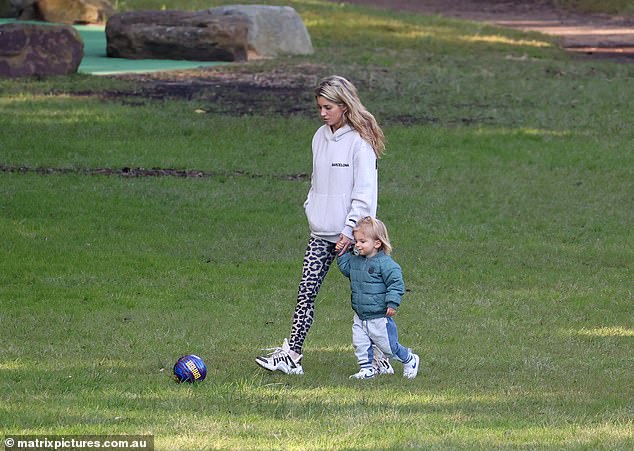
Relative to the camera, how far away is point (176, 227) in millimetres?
12562

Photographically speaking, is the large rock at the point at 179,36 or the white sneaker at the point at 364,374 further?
the large rock at the point at 179,36

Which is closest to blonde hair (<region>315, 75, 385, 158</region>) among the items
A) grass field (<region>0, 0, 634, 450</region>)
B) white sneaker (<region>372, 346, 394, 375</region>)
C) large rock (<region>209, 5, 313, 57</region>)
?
white sneaker (<region>372, 346, 394, 375</region>)

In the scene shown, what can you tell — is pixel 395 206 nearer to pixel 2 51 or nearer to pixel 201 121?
pixel 201 121

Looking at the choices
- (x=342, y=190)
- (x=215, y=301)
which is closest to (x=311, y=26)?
(x=215, y=301)

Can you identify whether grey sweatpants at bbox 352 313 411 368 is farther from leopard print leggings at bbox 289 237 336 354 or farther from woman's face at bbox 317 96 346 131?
woman's face at bbox 317 96 346 131

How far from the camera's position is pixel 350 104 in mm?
7434

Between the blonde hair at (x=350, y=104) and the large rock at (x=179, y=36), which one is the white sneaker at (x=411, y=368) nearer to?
the blonde hair at (x=350, y=104)

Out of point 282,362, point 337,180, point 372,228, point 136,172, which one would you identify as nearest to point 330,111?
point 337,180

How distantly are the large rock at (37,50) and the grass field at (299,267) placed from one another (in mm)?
547

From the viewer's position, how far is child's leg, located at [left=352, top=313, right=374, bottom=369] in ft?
24.3

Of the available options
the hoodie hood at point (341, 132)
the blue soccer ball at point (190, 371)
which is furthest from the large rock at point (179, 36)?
the blue soccer ball at point (190, 371)

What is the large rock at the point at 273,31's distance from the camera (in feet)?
84.0

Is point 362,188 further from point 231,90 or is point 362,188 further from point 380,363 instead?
point 231,90

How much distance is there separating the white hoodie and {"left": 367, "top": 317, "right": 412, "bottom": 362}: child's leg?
21.1 inches
